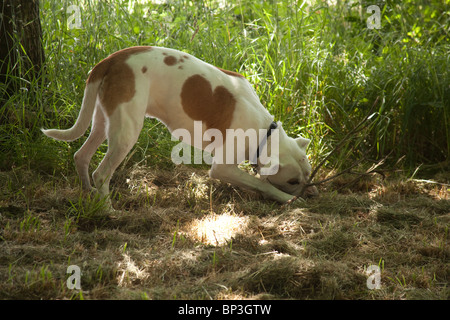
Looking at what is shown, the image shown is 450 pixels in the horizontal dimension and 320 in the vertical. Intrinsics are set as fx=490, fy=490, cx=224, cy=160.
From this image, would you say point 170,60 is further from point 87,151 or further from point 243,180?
point 243,180

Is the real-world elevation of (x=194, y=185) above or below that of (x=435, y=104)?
below

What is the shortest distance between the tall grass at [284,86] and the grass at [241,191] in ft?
0.06

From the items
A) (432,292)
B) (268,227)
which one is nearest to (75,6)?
(268,227)

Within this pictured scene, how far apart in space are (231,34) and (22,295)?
4.36m

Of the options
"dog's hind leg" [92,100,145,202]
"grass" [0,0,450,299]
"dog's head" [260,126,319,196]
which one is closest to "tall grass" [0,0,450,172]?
"grass" [0,0,450,299]

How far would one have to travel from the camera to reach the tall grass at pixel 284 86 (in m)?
4.34

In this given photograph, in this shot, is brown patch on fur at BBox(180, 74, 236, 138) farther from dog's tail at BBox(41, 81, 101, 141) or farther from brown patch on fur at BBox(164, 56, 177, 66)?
dog's tail at BBox(41, 81, 101, 141)

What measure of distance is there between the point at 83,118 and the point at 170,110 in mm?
645

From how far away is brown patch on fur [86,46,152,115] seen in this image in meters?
3.44

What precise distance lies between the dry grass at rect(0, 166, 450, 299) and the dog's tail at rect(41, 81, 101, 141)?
1.47ft

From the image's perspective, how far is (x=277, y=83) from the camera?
5047mm

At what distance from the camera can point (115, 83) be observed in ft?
11.3
